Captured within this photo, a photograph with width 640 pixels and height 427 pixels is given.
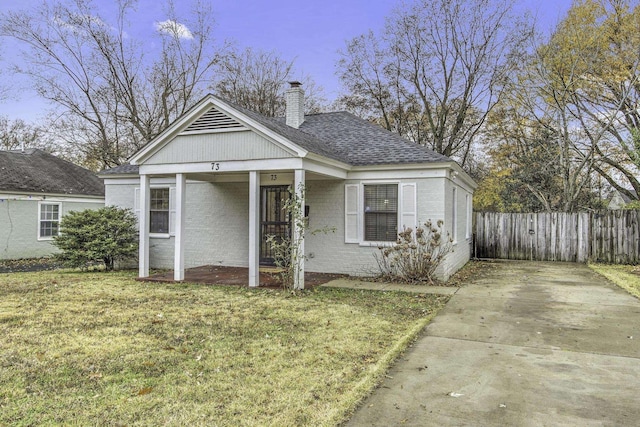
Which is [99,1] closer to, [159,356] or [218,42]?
[218,42]

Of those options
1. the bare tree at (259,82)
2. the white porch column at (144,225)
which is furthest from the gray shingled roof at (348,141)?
the bare tree at (259,82)

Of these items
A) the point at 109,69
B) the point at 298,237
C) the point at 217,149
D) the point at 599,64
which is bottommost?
the point at 298,237

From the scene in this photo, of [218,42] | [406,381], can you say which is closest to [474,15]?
[218,42]

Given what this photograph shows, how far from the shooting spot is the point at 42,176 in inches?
683

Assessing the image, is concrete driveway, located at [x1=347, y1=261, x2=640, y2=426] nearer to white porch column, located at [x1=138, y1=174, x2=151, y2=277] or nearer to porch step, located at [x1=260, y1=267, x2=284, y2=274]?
porch step, located at [x1=260, y1=267, x2=284, y2=274]

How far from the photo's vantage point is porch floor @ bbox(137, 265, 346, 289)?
9.44 metres

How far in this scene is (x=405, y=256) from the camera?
9.77 m

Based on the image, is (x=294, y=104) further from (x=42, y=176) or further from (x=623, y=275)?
(x=42, y=176)

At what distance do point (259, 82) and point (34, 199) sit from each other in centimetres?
1419

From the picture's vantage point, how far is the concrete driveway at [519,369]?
3277 mm

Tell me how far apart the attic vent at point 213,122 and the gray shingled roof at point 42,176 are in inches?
412

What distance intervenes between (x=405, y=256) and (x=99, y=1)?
20993 millimetres

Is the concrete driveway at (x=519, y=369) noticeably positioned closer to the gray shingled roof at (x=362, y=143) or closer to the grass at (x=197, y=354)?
the grass at (x=197, y=354)

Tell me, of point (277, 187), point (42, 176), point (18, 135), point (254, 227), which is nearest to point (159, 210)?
point (277, 187)
